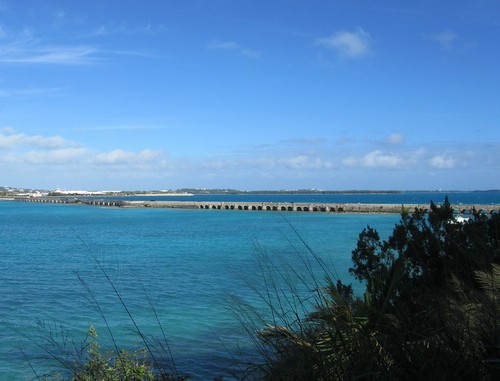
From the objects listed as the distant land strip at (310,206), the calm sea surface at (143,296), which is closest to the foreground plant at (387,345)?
the calm sea surface at (143,296)

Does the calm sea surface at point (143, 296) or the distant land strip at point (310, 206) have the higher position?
the distant land strip at point (310, 206)

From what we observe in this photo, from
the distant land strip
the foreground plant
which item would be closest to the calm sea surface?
the foreground plant

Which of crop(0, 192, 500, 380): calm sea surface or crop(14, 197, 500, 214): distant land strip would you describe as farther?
crop(14, 197, 500, 214): distant land strip

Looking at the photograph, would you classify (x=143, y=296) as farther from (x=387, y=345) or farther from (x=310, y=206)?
(x=310, y=206)

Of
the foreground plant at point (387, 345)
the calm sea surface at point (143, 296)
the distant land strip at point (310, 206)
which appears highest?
the foreground plant at point (387, 345)

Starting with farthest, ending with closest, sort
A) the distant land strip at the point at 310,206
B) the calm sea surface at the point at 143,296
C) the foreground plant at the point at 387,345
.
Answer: the distant land strip at the point at 310,206 < the calm sea surface at the point at 143,296 < the foreground plant at the point at 387,345

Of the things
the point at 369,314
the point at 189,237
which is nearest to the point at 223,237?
the point at 189,237

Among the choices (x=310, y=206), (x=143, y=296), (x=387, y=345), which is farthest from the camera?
(x=310, y=206)

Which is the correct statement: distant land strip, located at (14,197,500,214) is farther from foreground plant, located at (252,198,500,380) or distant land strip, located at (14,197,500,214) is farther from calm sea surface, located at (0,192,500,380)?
foreground plant, located at (252,198,500,380)

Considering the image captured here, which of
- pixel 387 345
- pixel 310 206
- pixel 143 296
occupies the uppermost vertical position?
pixel 387 345

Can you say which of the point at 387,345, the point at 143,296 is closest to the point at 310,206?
the point at 143,296

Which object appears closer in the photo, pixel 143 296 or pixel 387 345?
pixel 387 345

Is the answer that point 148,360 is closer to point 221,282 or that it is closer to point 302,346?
point 302,346

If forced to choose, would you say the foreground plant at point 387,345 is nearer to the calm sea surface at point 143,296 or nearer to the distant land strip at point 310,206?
the calm sea surface at point 143,296
